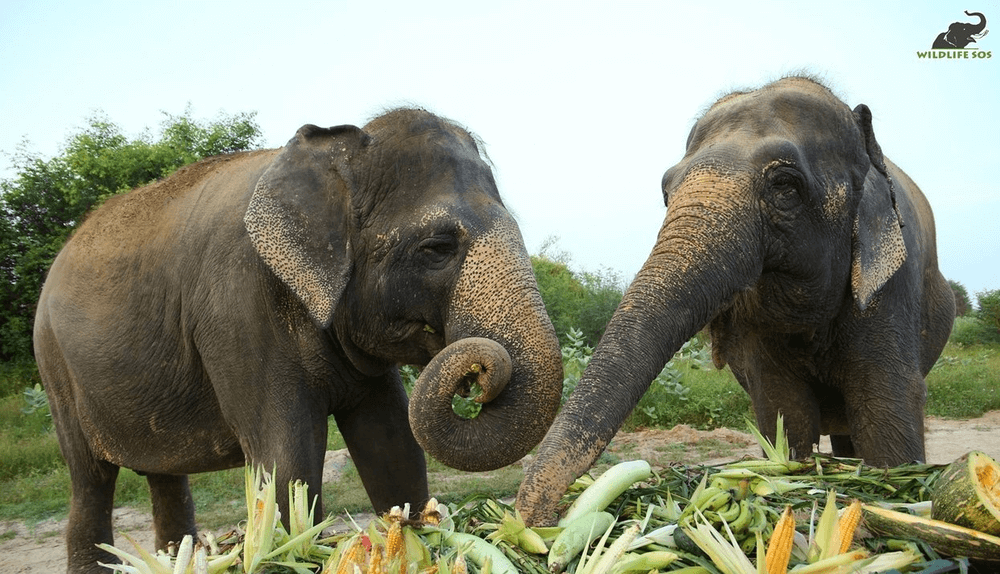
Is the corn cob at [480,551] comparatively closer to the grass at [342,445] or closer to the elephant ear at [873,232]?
the elephant ear at [873,232]

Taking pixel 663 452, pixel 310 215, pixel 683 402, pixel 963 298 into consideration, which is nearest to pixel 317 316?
pixel 310 215

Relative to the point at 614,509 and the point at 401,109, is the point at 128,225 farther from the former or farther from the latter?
the point at 614,509

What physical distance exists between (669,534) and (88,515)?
512 cm

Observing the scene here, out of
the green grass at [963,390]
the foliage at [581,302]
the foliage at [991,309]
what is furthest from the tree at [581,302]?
the foliage at [991,309]

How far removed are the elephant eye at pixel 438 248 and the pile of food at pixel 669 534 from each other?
1.82 meters

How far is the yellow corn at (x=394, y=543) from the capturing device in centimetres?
196

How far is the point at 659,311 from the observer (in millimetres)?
3492

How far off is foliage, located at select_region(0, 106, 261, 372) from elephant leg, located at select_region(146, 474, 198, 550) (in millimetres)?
10947

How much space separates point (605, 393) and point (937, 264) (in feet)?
12.5

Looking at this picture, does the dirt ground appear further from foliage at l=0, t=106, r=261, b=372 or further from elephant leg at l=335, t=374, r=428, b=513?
foliage at l=0, t=106, r=261, b=372

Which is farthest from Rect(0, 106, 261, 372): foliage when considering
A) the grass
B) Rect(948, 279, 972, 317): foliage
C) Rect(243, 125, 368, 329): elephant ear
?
Rect(948, 279, 972, 317): foliage

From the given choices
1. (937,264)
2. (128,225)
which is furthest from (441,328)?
(937,264)

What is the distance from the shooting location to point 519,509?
2.56 m

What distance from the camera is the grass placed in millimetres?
8039
